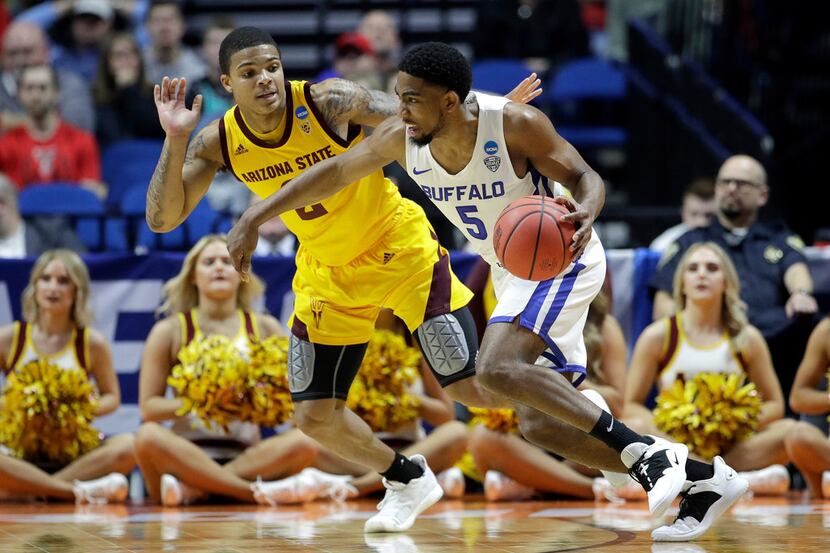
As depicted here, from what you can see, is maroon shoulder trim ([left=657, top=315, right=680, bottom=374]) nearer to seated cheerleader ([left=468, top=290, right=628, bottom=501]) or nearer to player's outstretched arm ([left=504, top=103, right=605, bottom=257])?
seated cheerleader ([left=468, top=290, right=628, bottom=501])

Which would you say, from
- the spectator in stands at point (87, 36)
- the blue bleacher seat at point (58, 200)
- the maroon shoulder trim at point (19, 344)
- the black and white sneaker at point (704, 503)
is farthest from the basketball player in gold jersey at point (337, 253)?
the spectator in stands at point (87, 36)

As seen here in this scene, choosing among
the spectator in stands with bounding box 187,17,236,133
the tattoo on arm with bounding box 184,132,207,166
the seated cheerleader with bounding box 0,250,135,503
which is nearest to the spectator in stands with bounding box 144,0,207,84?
the spectator in stands with bounding box 187,17,236,133

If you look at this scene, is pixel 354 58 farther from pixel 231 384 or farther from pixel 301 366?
pixel 301 366

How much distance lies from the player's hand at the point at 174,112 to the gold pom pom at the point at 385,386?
2.25 metres

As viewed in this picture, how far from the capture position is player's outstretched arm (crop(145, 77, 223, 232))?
5555 mm

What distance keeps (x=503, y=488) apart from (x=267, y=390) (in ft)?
4.70

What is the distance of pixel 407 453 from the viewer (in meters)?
7.51

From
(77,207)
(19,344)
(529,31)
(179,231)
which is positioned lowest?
(19,344)

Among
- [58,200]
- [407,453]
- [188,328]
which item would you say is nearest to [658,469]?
[407,453]

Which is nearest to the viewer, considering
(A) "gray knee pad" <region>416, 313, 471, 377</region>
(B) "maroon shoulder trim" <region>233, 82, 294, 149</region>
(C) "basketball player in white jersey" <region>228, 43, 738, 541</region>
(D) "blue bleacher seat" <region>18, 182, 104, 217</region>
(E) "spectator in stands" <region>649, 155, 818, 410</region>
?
(C) "basketball player in white jersey" <region>228, 43, 738, 541</region>

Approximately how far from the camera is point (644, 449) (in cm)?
525

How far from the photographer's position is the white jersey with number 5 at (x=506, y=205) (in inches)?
208

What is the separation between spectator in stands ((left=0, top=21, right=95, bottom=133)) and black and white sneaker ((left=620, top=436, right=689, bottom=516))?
24.5 feet

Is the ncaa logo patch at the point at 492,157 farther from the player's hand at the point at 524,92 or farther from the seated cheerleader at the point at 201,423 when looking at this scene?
the seated cheerleader at the point at 201,423
